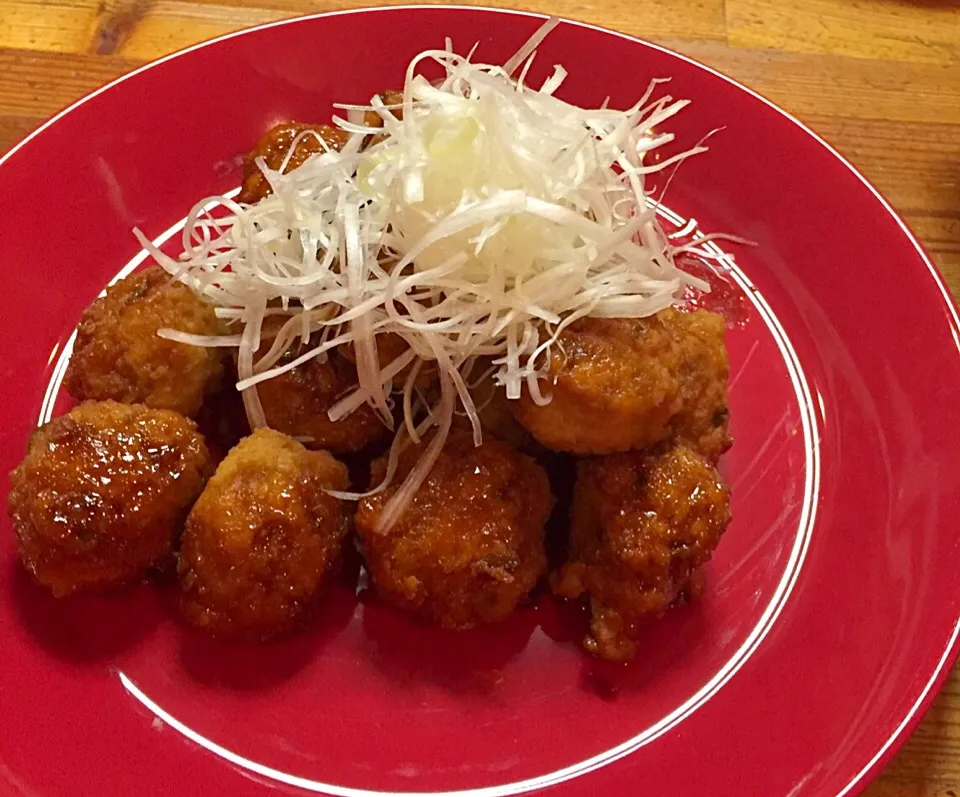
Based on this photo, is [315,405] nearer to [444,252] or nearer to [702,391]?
[444,252]

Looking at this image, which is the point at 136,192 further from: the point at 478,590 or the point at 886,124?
the point at 886,124

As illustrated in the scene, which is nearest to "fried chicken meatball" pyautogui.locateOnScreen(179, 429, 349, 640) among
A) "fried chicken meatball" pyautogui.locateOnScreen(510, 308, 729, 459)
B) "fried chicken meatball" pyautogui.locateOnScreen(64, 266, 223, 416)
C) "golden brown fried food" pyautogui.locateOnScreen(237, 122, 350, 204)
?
"fried chicken meatball" pyautogui.locateOnScreen(64, 266, 223, 416)

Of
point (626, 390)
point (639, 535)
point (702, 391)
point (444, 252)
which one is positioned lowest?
point (639, 535)

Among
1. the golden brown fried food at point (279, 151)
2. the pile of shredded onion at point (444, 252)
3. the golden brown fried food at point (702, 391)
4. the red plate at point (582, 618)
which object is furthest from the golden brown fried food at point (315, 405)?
the golden brown fried food at point (702, 391)

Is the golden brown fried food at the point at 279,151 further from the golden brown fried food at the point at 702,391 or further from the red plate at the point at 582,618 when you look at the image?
the golden brown fried food at the point at 702,391

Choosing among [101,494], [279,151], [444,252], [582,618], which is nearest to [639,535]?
[582,618]
